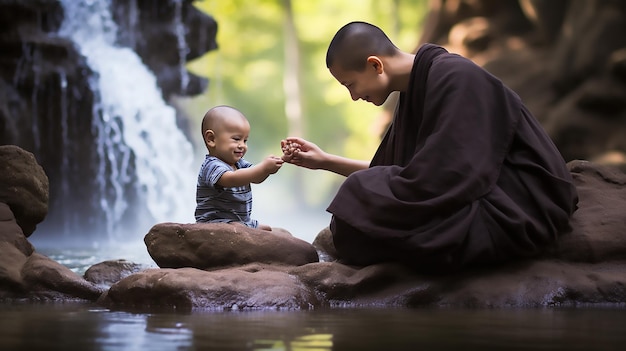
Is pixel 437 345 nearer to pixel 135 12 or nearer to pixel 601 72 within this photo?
pixel 135 12

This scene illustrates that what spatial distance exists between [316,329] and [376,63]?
1.67m

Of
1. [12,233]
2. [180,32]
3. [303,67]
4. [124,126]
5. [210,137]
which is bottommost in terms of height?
[12,233]

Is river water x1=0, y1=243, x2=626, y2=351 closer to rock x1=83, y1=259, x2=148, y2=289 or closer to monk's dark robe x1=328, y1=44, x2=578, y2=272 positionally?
monk's dark robe x1=328, y1=44, x2=578, y2=272

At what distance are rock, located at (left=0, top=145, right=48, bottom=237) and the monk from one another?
1.58m

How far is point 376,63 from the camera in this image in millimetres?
3715

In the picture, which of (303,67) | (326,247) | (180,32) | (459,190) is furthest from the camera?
(303,67)

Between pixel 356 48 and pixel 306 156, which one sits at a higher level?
pixel 356 48

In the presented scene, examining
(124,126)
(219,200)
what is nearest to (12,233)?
(219,200)

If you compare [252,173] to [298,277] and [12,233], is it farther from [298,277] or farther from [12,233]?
[12,233]

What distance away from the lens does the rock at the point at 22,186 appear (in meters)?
4.12

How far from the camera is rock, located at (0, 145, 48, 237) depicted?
13.5 ft

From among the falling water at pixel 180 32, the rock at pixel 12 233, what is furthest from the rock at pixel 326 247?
the falling water at pixel 180 32

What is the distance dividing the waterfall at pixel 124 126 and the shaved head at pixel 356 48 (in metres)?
6.03

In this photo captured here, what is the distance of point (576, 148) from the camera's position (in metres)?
11.0
